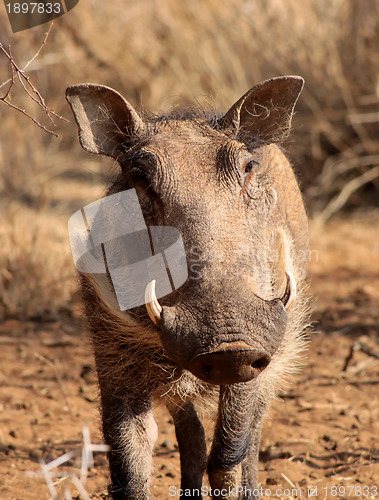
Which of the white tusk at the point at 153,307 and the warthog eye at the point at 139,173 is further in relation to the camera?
the warthog eye at the point at 139,173

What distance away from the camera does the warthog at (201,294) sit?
6.88 feet

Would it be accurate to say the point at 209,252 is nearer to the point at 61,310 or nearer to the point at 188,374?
the point at 188,374

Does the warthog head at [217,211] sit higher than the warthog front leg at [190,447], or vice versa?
the warthog head at [217,211]

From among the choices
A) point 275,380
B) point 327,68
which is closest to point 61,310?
point 275,380

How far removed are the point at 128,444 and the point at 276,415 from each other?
5.03ft

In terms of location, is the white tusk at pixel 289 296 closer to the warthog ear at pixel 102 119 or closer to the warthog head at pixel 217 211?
the warthog head at pixel 217 211

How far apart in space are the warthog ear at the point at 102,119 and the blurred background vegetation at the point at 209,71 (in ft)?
9.33

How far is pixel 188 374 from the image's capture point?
8.57ft

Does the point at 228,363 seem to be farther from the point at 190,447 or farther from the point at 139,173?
the point at 190,447

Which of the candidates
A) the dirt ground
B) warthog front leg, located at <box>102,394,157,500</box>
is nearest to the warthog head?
warthog front leg, located at <box>102,394,157,500</box>

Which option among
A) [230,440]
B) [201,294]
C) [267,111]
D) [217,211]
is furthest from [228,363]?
[267,111]

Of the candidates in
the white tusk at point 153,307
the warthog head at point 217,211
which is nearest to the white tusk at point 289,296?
the warthog head at point 217,211

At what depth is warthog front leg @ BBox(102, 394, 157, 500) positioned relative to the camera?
2.61 m

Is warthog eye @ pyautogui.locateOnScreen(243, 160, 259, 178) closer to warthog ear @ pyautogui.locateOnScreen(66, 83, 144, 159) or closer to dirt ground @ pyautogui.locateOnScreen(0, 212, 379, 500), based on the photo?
warthog ear @ pyautogui.locateOnScreen(66, 83, 144, 159)
